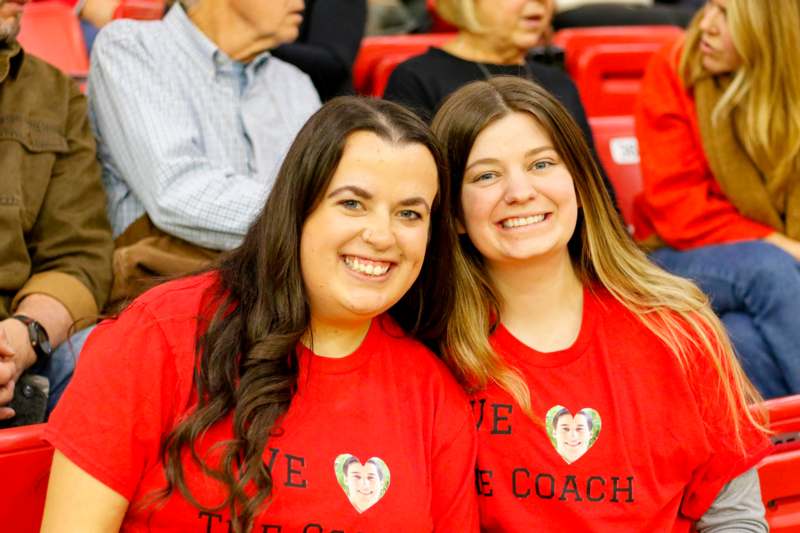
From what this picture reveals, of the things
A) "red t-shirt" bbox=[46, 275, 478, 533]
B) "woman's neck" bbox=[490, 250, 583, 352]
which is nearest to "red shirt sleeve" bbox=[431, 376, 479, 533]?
"red t-shirt" bbox=[46, 275, 478, 533]

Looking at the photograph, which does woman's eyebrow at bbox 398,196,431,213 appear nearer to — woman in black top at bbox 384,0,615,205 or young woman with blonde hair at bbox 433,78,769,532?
young woman with blonde hair at bbox 433,78,769,532

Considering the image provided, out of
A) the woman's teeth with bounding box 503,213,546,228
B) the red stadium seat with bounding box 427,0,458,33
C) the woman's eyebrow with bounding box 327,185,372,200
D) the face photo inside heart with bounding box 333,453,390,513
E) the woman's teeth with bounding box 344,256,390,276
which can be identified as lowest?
the red stadium seat with bounding box 427,0,458,33

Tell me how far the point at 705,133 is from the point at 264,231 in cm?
143

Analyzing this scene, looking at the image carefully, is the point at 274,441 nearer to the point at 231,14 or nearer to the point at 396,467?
the point at 396,467

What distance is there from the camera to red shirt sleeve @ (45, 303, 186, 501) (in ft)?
5.33

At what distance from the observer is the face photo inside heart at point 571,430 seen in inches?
77.0

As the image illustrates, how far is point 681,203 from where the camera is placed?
2.85 meters

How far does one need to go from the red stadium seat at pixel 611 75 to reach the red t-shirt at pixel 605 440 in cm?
182

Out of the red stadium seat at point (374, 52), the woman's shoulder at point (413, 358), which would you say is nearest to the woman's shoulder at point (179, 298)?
the woman's shoulder at point (413, 358)

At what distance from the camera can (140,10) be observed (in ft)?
9.82

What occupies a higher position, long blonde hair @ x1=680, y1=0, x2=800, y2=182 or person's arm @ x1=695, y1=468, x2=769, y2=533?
long blonde hair @ x1=680, y1=0, x2=800, y2=182

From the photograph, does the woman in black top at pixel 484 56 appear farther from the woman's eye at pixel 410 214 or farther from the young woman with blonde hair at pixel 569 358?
the woman's eye at pixel 410 214

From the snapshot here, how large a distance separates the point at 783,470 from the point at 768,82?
39.6 inches

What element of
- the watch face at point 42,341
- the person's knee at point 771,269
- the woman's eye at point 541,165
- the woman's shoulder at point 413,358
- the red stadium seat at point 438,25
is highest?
the woman's eye at point 541,165
